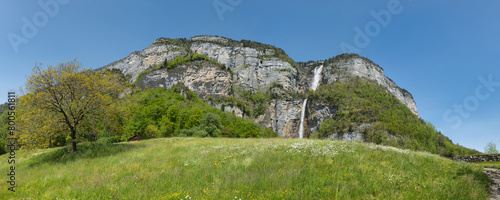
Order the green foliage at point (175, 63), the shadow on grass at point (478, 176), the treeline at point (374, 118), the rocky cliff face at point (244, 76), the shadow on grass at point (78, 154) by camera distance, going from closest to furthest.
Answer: the shadow on grass at point (478, 176)
the shadow on grass at point (78, 154)
the treeline at point (374, 118)
the rocky cliff face at point (244, 76)
the green foliage at point (175, 63)

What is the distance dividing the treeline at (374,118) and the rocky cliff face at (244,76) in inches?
386

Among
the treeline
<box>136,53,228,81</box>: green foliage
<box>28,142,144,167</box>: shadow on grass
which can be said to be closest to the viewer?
<box>28,142,144,167</box>: shadow on grass

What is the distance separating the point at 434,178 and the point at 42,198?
16.2m

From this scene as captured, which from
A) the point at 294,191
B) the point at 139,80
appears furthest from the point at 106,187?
the point at 139,80

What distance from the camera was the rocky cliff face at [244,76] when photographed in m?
148

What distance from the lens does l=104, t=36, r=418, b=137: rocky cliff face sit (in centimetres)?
14800

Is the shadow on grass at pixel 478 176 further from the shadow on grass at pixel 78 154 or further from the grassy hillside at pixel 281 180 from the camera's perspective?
the shadow on grass at pixel 78 154

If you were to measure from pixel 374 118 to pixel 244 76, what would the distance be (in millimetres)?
96436

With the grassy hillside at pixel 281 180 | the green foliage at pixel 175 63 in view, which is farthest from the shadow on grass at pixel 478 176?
the green foliage at pixel 175 63

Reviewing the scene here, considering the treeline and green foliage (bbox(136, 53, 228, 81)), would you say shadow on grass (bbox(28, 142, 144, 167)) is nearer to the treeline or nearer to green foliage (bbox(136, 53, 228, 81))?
the treeline

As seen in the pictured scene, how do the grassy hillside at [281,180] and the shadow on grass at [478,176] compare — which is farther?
the shadow on grass at [478,176]

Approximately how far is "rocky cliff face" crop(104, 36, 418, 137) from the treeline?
981cm

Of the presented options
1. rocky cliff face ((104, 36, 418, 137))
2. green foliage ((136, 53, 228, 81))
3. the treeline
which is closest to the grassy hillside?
the treeline

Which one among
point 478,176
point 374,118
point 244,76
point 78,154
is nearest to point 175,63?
point 244,76
